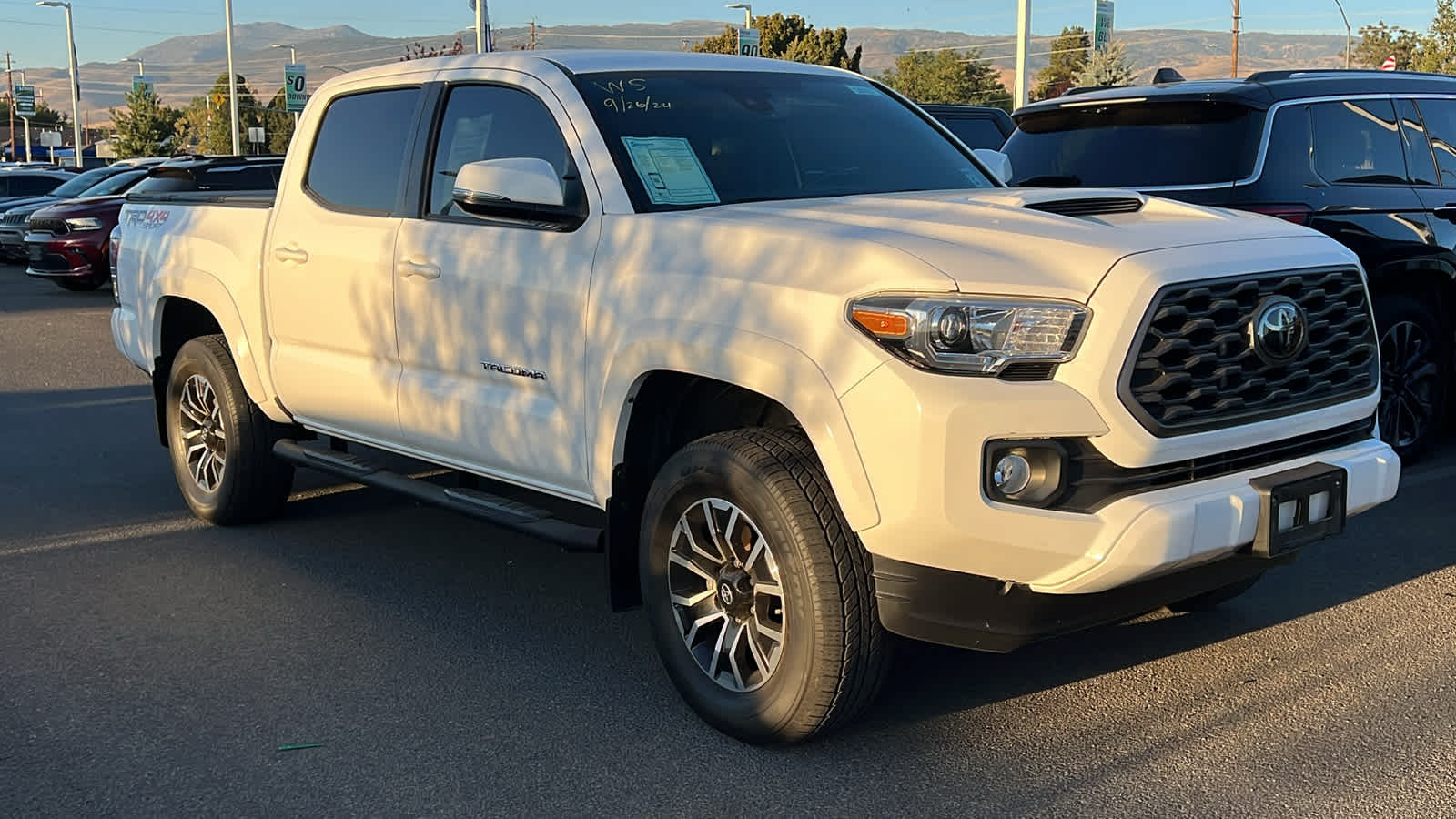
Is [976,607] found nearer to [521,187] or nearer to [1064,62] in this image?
[521,187]

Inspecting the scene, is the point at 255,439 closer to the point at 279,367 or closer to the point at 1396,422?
the point at 279,367

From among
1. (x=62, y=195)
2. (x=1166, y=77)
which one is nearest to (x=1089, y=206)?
(x=1166, y=77)

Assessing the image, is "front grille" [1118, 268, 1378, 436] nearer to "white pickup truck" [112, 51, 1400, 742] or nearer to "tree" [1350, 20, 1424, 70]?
"white pickup truck" [112, 51, 1400, 742]

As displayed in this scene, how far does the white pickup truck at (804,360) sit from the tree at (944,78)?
75503 millimetres

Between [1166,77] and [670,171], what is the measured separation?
16.6 feet

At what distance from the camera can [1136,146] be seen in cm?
738

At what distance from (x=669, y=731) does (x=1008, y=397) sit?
1.44 m

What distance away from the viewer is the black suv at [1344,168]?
6.87 m

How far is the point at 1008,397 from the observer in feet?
11.5

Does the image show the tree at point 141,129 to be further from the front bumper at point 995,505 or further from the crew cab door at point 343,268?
the front bumper at point 995,505

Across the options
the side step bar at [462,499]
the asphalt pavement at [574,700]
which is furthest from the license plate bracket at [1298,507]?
the side step bar at [462,499]

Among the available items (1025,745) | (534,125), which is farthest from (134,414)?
(1025,745)

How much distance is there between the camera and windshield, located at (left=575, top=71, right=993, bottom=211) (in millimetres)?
4668

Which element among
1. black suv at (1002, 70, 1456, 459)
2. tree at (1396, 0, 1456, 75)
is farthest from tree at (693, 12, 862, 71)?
black suv at (1002, 70, 1456, 459)
